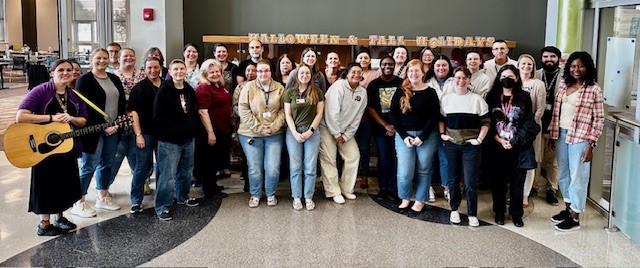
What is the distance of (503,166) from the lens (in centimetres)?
464

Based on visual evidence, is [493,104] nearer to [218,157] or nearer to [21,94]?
[218,157]

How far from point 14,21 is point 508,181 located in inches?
787

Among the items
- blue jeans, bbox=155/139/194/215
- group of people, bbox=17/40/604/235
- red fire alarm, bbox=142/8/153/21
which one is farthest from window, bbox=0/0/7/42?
blue jeans, bbox=155/139/194/215

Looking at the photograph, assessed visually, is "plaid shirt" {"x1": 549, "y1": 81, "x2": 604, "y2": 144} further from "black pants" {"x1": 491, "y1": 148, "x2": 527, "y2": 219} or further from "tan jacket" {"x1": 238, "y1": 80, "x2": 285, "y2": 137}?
"tan jacket" {"x1": 238, "y1": 80, "x2": 285, "y2": 137}

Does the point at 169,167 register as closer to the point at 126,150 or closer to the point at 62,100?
the point at 126,150

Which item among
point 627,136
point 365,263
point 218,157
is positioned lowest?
point 365,263

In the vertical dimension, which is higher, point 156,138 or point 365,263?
point 156,138

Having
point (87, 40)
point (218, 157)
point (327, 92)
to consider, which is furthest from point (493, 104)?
point (87, 40)

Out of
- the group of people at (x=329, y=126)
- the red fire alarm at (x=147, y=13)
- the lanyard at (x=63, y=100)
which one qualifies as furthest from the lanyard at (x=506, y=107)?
the red fire alarm at (x=147, y=13)

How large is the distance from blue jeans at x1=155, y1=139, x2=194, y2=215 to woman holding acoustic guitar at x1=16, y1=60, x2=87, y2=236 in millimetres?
649

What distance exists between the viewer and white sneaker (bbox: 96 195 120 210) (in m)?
5.03

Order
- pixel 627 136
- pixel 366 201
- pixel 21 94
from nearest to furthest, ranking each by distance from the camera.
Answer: pixel 627 136 < pixel 366 201 < pixel 21 94

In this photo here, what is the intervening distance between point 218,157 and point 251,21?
126 inches

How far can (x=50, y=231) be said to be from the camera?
171 inches
